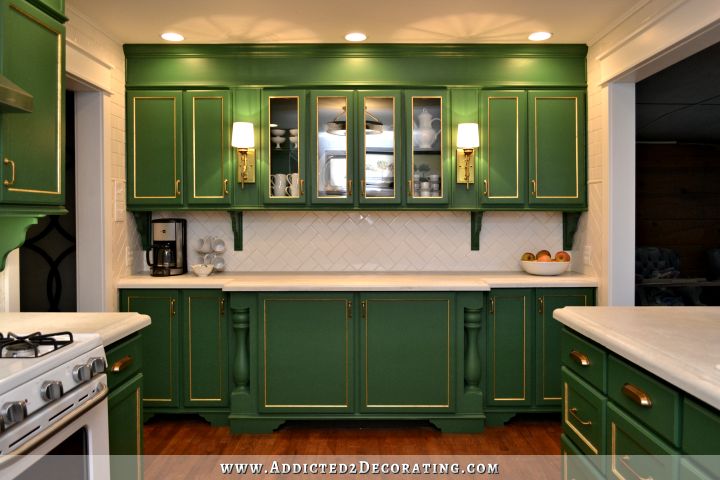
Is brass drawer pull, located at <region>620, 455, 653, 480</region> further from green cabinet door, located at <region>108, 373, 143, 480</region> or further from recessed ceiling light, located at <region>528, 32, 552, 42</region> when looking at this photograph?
recessed ceiling light, located at <region>528, 32, 552, 42</region>

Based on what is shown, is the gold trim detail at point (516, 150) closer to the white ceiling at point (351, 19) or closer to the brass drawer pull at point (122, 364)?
the white ceiling at point (351, 19)

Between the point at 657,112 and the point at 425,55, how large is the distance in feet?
11.2

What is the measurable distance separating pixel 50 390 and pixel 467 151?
114 inches

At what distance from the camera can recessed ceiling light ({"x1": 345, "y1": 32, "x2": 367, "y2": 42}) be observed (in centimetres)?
355

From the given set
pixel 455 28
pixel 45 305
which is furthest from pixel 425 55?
pixel 45 305

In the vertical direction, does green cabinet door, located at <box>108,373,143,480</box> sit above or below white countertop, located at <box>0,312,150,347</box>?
below

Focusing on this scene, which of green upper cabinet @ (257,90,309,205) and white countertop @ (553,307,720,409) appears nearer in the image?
white countertop @ (553,307,720,409)

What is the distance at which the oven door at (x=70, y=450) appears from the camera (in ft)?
4.49

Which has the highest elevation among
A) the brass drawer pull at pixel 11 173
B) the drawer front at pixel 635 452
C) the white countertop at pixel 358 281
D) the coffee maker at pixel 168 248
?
the brass drawer pull at pixel 11 173

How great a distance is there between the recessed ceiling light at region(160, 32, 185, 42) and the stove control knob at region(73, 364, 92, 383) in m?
2.56

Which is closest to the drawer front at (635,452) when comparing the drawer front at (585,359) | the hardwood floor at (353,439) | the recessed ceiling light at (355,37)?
the drawer front at (585,359)

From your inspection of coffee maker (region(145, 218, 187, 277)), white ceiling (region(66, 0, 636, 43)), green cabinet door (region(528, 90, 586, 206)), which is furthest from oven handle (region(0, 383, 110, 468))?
green cabinet door (region(528, 90, 586, 206))

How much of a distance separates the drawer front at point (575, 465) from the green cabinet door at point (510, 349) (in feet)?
4.41

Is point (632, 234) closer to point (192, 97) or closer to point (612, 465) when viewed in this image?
point (612, 465)
